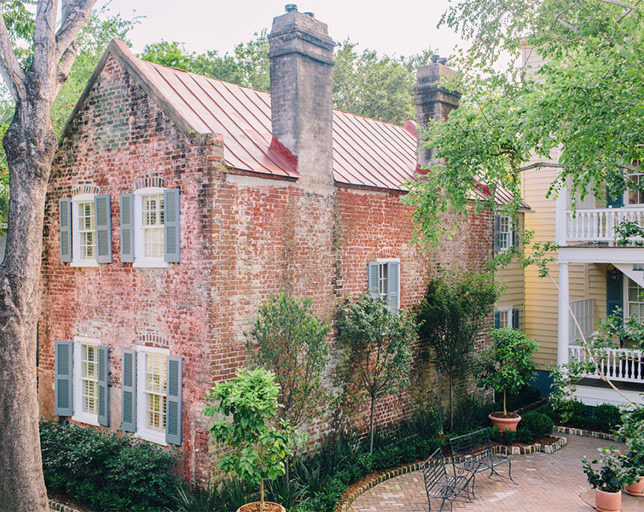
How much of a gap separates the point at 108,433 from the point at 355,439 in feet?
16.7

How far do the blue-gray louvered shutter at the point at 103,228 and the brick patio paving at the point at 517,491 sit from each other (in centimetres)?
681

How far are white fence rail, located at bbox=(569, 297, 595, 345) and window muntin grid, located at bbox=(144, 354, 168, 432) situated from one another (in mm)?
11955

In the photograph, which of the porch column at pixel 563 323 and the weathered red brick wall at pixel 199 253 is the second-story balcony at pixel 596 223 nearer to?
the porch column at pixel 563 323

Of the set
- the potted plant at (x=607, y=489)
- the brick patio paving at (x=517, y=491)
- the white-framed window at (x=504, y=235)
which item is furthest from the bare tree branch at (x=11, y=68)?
the white-framed window at (x=504, y=235)

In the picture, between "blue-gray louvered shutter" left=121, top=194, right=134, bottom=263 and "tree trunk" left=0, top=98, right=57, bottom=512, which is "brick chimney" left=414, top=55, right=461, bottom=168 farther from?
"tree trunk" left=0, top=98, right=57, bottom=512

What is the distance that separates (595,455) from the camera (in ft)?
46.1

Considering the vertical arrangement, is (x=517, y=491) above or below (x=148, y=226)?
below

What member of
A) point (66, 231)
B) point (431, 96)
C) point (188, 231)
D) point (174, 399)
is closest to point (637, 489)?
point (174, 399)

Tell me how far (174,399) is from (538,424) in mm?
9101

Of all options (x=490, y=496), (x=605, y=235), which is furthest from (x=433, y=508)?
(x=605, y=235)

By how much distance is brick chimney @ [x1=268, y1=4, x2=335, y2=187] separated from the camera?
12.4 m

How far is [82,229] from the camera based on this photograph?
1305 cm

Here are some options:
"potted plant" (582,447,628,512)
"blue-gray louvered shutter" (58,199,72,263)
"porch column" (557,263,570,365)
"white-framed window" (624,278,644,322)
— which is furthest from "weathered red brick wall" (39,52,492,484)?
"white-framed window" (624,278,644,322)

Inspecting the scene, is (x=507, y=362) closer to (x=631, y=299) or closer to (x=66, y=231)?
(x=631, y=299)
